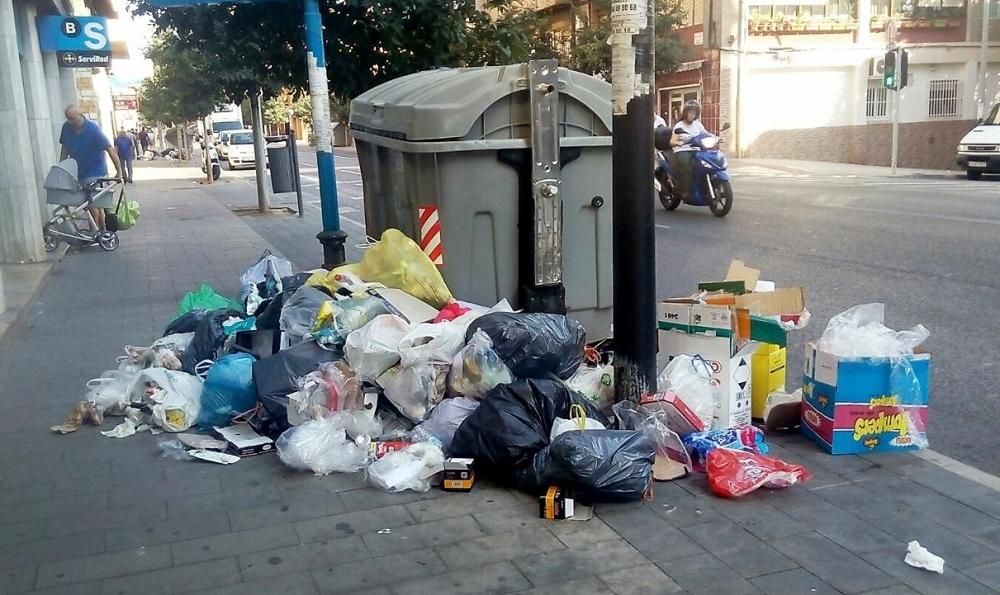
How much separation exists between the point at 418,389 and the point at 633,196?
142 cm

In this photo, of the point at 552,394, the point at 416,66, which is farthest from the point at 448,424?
the point at 416,66

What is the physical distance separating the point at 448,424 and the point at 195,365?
1.97 meters

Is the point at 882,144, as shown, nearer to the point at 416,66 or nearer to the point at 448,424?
the point at 416,66

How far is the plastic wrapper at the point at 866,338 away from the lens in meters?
4.44

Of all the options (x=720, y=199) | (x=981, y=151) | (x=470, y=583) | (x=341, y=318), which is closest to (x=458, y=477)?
(x=470, y=583)

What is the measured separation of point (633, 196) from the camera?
4652 millimetres

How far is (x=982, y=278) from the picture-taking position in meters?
8.41

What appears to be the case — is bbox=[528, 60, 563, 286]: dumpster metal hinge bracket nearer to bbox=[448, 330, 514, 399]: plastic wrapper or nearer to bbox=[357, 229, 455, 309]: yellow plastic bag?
bbox=[357, 229, 455, 309]: yellow plastic bag

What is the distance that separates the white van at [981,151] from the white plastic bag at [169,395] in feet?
64.6

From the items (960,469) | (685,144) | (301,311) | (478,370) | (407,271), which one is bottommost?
(960,469)

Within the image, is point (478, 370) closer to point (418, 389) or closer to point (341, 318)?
point (418, 389)

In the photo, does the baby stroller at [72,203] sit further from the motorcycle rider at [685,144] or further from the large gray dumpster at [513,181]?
the motorcycle rider at [685,144]

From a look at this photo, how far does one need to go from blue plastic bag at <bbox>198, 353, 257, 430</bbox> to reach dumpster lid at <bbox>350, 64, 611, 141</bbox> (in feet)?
5.82

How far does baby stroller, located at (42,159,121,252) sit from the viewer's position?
39.0 ft
